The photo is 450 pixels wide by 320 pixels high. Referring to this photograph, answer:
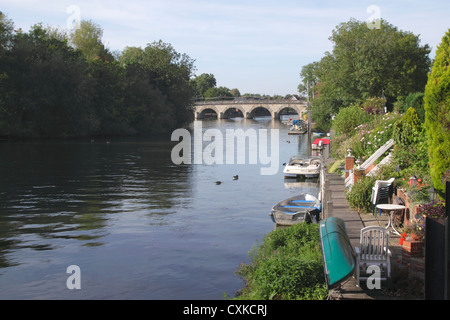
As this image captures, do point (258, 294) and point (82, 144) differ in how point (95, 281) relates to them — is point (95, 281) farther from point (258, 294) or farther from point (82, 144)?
point (82, 144)

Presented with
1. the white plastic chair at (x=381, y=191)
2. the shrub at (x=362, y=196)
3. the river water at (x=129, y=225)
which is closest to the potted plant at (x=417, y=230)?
the white plastic chair at (x=381, y=191)

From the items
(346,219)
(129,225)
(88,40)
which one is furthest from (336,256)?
(88,40)

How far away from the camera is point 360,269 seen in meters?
10.7

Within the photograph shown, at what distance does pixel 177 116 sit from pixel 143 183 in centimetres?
5864

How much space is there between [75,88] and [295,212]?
5245 cm

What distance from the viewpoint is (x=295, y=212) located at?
870 inches

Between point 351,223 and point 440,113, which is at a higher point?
point 440,113

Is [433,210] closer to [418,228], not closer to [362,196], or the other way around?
[418,228]

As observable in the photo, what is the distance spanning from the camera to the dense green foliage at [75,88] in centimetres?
6369

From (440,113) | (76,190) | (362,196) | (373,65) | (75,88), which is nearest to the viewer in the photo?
(440,113)

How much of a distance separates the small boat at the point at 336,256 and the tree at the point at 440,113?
339 centimetres

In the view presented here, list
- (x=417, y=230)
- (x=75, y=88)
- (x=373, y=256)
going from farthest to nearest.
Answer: (x=75, y=88) → (x=417, y=230) → (x=373, y=256)
